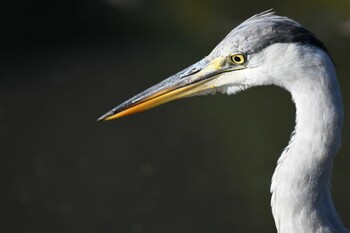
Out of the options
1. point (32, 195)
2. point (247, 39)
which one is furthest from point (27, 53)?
point (247, 39)

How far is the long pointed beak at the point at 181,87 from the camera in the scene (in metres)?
2.80

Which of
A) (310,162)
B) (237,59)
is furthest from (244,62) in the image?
(310,162)

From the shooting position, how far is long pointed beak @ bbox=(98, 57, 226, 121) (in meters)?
2.80

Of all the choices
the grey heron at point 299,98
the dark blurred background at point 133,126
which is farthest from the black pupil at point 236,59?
the dark blurred background at point 133,126

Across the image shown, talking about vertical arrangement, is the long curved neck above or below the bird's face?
below

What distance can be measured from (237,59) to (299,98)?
0.98 ft

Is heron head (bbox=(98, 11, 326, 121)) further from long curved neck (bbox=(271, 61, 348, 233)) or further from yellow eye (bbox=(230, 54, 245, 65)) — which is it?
long curved neck (bbox=(271, 61, 348, 233))

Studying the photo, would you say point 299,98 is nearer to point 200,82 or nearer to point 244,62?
point 244,62

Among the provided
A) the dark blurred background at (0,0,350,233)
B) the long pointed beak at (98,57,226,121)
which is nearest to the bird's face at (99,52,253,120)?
the long pointed beak at (98,57,226,121)

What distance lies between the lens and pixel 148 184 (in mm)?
4766

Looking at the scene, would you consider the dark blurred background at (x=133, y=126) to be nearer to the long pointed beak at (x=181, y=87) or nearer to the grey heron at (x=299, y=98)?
the long pointed beak at (x=181, y=87)

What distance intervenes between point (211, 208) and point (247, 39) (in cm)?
209

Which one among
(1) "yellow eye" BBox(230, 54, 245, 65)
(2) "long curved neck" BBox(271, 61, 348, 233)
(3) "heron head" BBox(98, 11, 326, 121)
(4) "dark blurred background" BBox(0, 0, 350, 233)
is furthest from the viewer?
(4) "dark blurred background" BBox(0, 0, 350, 233)

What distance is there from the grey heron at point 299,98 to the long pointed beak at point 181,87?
0.07ft
